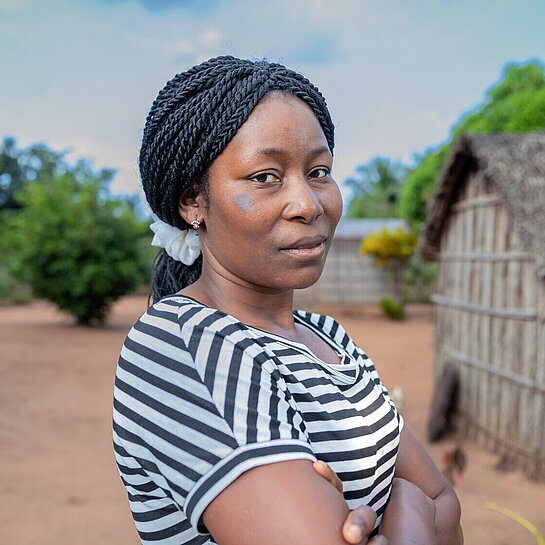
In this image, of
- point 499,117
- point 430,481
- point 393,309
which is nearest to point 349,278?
point 393,309

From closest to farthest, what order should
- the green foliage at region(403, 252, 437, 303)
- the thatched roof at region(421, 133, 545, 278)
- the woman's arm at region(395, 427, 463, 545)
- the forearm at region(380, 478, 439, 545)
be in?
the forearm at region(380, 478, 439, 545) → the woman's arm at region(395, 427, 463, 545) → the thatched roof at region(421, 133, 545, 278) → the green foliage at region(403, 252, 437, 303)

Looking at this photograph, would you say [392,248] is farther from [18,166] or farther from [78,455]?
[18,166]

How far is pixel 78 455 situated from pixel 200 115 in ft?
17.0

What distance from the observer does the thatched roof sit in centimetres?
523

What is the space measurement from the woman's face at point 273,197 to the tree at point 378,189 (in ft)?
83.5

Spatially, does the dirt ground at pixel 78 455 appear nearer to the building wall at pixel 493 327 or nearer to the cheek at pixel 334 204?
the building wall at pixel 493 327

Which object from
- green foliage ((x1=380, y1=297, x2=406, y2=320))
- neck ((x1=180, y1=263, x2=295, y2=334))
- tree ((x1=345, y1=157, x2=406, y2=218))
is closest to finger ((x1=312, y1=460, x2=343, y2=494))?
neck ((x1=180, y1=263, x2=295, y2=334))

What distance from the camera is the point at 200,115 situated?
1150mm

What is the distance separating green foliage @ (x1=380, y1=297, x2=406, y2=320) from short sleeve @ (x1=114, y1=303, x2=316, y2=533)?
1535cm

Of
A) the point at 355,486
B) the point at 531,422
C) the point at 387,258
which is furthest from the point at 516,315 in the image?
the point at 387,258

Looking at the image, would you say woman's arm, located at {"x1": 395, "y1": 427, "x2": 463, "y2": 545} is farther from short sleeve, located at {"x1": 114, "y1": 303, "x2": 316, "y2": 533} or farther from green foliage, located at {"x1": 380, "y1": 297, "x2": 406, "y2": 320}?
green foliage, located at {"x1": 380, "y1": 297, "x2": 406, "y2": 320}

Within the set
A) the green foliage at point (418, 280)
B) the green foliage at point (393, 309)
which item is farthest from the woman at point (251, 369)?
the green foliage at point (418, 280)

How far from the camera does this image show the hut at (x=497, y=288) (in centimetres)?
534

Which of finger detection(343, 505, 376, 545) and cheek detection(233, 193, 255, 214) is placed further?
cheek detection(233, 193, 255, 214)
